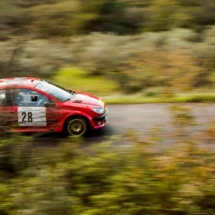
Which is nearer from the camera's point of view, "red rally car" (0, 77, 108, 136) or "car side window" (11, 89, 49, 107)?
"red rally car" (0, 77, 108, 136)

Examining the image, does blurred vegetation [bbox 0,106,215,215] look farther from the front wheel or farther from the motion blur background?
the front wheel

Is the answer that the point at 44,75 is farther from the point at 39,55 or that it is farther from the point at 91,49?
the point at 91,49

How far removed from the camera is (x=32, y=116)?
11.8 meters

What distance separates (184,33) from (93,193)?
17.7m

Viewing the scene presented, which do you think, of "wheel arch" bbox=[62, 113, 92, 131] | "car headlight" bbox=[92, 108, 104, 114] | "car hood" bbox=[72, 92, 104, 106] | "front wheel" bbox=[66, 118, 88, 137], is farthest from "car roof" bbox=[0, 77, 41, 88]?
"car headlight" bbox=[92, 108, 104, 114]

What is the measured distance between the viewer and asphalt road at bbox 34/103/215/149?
12750 mm

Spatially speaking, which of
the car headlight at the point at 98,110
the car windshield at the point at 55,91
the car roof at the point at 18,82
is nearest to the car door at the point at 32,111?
the car roof at the point at 18,82

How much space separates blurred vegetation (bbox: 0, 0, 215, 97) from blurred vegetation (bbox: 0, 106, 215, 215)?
2325 millimetres

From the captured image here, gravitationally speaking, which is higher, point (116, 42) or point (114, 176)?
point (116, 42)

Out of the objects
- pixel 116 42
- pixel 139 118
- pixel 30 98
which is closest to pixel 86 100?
pixel 30 98

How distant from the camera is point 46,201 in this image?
286 inches

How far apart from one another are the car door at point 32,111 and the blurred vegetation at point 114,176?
1.40m

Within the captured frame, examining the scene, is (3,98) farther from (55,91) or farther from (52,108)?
(55,91)

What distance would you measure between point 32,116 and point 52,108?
1.89 ft
